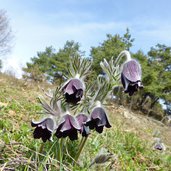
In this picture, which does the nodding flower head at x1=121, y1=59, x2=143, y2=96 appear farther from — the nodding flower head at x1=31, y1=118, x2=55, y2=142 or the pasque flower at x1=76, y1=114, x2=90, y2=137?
the nodding flower head at x1=31, y1=118, x2=55, y2=142

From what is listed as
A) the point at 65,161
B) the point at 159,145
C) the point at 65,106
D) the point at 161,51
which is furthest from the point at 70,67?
the point at 161,51

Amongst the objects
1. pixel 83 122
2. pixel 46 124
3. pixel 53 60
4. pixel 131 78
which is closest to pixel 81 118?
pixel 83 122

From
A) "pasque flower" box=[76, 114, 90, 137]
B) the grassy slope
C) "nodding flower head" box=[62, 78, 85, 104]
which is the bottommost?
the grassy slope

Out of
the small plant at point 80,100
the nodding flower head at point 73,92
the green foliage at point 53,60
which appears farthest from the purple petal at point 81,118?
the green foliage at point 53,60

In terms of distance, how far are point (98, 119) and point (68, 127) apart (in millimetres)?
124

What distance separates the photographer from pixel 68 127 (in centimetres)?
128

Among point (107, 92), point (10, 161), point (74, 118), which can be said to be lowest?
point (10, 161)

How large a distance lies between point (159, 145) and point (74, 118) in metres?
1.86

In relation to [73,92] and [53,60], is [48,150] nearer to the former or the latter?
[73,92]

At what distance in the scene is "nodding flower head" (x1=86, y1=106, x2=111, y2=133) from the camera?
1290mm

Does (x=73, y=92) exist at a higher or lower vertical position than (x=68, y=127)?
higher

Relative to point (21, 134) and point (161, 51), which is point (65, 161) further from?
point (161, 51)

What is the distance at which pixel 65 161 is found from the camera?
156 cm

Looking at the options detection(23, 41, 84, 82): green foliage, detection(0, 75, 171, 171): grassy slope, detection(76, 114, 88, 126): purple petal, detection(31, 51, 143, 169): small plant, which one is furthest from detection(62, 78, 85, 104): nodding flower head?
detection(23, 41, 84, 82): green foliage
